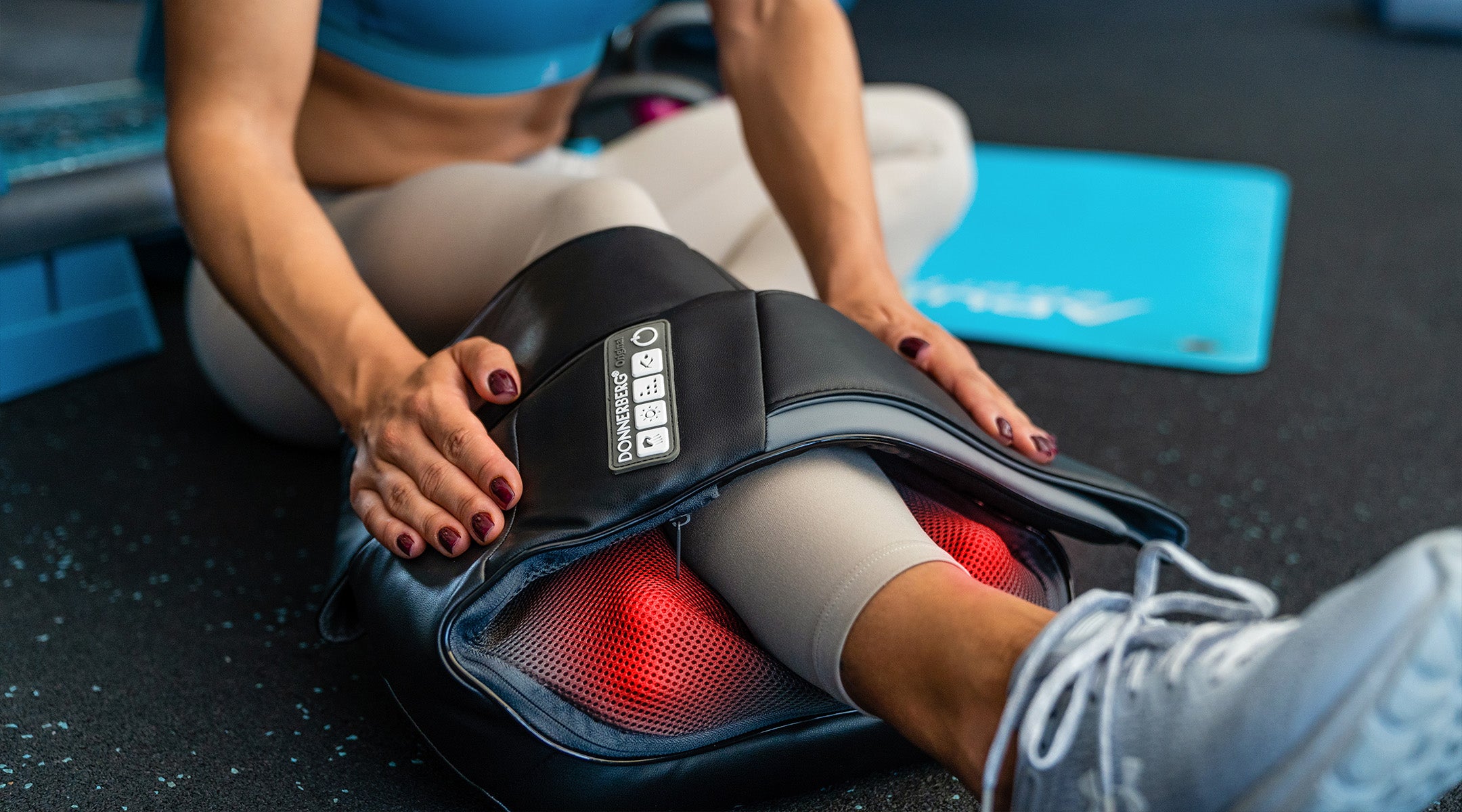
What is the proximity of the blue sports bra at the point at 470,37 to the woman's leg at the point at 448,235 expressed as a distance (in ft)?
0.41

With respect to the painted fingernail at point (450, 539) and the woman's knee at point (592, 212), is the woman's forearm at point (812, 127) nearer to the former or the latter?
the woman's knee at point (592, 212)

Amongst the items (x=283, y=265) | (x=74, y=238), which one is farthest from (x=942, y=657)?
(x=74, y=238)

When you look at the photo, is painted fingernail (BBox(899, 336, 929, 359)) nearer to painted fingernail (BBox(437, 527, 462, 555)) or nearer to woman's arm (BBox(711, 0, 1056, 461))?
woman's arm (BBox(711, 0, 1056, 461))

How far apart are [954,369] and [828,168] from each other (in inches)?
12.2

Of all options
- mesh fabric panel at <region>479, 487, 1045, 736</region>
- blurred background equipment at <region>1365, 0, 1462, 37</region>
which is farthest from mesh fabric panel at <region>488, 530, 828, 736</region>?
blurred background equipment at <region>1365, 0, 1462, 37</region>

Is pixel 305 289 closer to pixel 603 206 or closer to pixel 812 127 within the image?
pixel 603 206

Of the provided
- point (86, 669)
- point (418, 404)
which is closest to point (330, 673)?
point (86, 669)

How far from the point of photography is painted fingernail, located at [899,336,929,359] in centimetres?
77

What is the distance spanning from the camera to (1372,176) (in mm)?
2109

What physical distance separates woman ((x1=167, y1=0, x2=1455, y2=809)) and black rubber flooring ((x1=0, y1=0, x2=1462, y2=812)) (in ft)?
0.47

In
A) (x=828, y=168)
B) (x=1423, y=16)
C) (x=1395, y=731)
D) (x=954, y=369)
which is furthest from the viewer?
(x=1423, y=16)

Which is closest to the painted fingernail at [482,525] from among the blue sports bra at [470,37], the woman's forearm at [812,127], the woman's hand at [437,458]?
the woman's hand at [437,458]

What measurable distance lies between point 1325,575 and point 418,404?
797 millimetres

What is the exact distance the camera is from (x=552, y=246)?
804 mm
